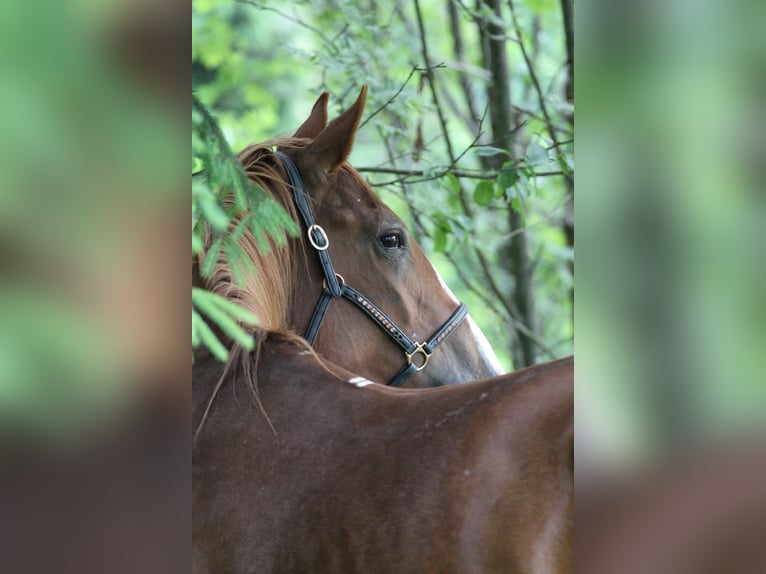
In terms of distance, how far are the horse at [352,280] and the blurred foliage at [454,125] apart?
1.74 feet

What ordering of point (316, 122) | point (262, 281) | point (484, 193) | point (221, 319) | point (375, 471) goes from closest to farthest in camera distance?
point (221, 319)
point (375, 471)
point (262, 281)
point (316, 122)
point (484, 193)

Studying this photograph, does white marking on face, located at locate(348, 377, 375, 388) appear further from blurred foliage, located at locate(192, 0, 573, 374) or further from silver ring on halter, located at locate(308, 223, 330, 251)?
blurred foliage, located at locate(192, 0, 573, 374)

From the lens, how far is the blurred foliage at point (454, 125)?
3625 mm

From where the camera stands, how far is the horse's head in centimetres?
250

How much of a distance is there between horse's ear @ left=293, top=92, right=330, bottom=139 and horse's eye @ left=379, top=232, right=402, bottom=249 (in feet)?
1.54

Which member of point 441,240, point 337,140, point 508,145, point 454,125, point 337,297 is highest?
point 454,125

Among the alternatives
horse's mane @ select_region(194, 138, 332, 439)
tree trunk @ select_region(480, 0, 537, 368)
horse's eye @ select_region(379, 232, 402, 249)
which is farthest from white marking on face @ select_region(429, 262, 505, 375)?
tree trunk @ select_region(480, 0, 537, 368)

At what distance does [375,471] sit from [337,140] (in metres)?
1.17

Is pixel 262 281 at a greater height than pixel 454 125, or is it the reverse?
pixel 454 125

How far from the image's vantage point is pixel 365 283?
8.60 ft
